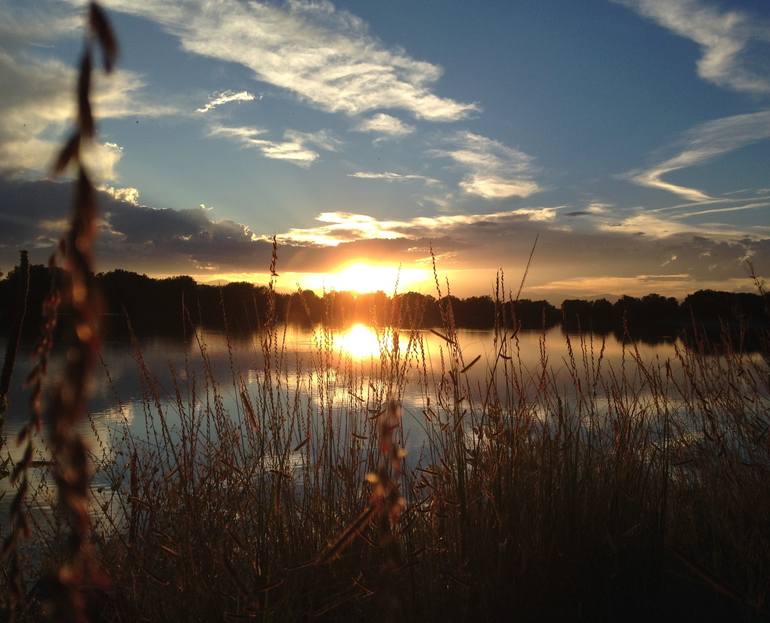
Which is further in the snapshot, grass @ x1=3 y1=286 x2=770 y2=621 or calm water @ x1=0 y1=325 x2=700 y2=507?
calm water @ x1=0 y1=325 x2=700 y2=507

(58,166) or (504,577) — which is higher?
(58,166)

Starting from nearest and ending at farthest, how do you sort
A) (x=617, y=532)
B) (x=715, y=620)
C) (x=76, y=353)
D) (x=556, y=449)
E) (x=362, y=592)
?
(x=76, y=353) < (x=362, y=592) < (x=715, y=620) < (x=617, y=532) < (x=556, y=449)

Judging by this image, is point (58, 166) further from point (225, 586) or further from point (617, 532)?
point (617, 532)

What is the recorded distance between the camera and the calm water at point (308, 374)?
430cm

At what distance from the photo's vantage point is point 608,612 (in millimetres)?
3020

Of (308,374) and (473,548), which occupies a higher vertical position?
(308,374)

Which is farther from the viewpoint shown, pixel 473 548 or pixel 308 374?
pixel 308 374

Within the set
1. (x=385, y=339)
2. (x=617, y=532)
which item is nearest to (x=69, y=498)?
(x=617, y=532)

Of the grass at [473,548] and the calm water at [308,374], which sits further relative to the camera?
the calm water at [308,374]

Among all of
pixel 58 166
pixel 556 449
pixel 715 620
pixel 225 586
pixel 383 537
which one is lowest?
pixel 715 620

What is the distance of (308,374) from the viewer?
1005cm

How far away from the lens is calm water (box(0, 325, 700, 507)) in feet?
14.1

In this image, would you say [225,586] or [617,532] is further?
[617,532]

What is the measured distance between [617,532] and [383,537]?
3077 mm
